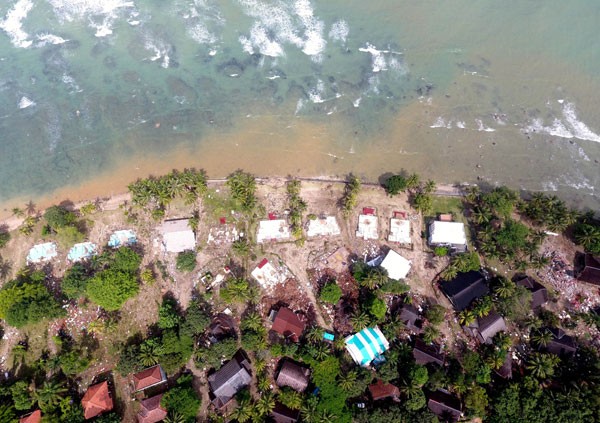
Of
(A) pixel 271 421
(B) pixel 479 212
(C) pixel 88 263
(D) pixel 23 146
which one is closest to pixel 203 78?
(D) pixel 23 146

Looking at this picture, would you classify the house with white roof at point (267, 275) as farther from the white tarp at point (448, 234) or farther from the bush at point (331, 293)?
the white tarp at point (448, 234)

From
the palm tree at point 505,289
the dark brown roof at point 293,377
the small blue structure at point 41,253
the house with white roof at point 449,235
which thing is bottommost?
the dark brown roof at point 293,377

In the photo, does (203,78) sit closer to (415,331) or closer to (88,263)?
(88,263)

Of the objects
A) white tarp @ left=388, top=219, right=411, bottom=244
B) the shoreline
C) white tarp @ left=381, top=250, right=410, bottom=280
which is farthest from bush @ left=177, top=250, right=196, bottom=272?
white tarp @ left=388, top=219, right=411, bottom=244

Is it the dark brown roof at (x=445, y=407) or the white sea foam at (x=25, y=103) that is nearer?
the dark brown roof at (x=445, y=407)

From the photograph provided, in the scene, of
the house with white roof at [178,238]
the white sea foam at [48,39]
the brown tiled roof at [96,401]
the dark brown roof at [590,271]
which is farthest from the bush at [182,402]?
the white sea foam at [48,39]

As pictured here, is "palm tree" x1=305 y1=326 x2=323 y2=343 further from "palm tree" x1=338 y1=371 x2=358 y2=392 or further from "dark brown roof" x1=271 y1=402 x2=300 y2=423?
"dark brown roof" x1=271 y1=402 x2=300 y2=423
